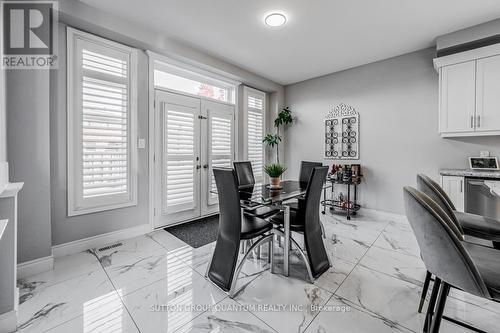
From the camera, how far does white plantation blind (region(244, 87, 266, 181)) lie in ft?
14.7

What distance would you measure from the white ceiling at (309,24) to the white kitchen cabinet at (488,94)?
537 mm

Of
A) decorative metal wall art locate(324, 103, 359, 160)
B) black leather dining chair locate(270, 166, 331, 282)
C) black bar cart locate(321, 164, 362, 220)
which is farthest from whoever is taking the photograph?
decorative metal wall art locate(324, 103, 359, 160)

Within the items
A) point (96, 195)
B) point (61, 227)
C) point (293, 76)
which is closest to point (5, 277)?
point (61, 227)

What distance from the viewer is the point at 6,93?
1.88m

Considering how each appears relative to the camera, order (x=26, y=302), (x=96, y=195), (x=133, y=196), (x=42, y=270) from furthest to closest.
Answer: (x=133, y=196), (x=96, y=195), (x=42, y=270), (x=26, y=302)

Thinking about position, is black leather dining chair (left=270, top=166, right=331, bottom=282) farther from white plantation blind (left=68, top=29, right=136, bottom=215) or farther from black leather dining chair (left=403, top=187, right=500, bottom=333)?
white plantation blind (left=68, top=29, right=136, bottom=215)

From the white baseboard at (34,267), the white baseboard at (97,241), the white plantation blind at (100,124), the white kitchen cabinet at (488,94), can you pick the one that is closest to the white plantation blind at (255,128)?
the white plantation blind at (100,124)

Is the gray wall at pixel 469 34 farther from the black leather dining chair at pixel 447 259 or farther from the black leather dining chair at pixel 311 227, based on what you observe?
the black leather dining chair at pixel 447 259

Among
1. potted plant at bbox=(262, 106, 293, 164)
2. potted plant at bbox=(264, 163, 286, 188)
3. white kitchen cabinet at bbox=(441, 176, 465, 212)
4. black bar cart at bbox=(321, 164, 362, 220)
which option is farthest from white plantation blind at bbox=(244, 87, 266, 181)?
white kitchen cabinet at bbox=(441, 176, 465, 212)

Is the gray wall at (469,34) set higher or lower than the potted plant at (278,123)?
higher

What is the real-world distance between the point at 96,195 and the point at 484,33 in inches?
205

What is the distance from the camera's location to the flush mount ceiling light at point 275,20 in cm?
249

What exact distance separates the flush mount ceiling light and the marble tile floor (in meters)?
2.80

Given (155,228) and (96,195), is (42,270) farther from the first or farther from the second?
(155,228)
